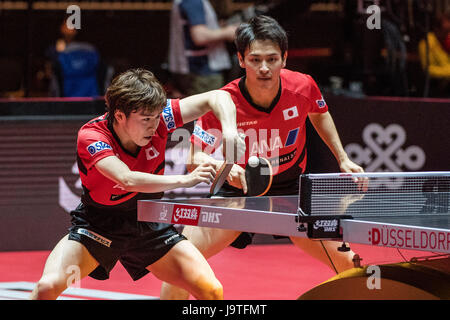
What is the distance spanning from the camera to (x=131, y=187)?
12.8 feet

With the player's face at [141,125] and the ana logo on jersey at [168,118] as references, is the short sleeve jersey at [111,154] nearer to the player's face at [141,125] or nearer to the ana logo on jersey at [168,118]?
the ana logo on jersey at [168,118]

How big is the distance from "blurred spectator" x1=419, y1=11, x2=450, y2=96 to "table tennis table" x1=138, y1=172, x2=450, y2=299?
6.02m

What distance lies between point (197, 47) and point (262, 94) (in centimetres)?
312

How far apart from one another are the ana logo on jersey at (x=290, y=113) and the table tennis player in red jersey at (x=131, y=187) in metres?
0.65

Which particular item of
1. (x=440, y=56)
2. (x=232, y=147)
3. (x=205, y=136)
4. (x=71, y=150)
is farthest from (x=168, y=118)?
(x=440, y=56)

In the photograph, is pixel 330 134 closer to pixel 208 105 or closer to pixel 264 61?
pixel 264 61

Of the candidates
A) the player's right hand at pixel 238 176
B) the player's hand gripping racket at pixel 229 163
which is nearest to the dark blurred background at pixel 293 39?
the player's right hand at pixel 238 176

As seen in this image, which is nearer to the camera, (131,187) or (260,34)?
(131,187)

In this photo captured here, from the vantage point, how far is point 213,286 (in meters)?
4.05

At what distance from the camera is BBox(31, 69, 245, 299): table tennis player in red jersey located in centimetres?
391

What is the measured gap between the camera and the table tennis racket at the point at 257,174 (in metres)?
4.21

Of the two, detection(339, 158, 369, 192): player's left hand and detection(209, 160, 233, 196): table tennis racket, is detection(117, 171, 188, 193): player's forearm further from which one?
detection(339, 158, 369, 192): player's left hand
